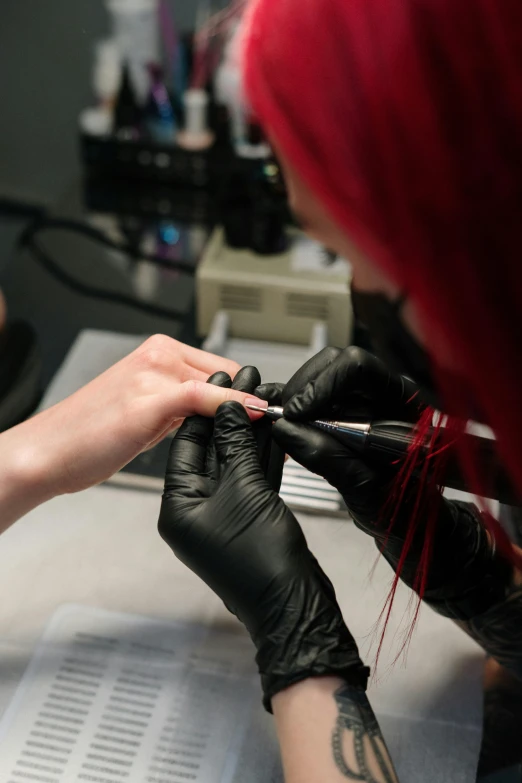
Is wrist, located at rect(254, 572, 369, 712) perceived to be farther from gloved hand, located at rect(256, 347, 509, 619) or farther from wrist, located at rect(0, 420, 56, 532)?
wrist, located at rect(0, 420, 56, 532)

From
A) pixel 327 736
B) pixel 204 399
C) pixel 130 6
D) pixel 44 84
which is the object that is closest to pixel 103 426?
pixel 204 399

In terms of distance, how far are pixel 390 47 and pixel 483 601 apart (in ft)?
1.89

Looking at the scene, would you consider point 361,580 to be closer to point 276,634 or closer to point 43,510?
point 276,634

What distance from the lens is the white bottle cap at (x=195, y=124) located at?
5.29 feet

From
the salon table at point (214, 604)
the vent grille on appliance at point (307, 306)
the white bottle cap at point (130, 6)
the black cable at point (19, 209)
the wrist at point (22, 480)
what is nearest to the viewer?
the salon table at point (214, 604)

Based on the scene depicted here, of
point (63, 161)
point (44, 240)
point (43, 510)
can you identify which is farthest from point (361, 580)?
point (63, 161)

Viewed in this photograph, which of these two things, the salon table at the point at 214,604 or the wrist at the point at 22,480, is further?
the wrist at the point at 22,480

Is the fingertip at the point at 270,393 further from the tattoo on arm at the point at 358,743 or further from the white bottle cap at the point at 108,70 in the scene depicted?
the white bottle cap at the point at 108,70

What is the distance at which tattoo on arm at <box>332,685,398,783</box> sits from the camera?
2.19ft

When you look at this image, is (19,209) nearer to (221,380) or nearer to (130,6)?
(130,6)

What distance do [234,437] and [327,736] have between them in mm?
292

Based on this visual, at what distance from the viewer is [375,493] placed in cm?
81

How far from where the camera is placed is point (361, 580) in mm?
935

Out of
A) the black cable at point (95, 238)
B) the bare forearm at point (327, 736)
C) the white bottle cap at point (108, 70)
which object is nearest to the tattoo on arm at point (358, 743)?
the bare forearm at point (327, 736)
